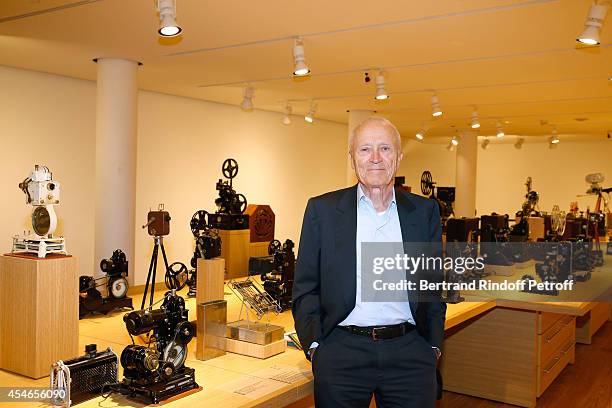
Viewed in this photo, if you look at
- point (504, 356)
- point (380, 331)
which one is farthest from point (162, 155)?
point (380, 331)

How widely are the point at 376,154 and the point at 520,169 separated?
13.1m

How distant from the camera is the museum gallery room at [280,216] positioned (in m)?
2.20

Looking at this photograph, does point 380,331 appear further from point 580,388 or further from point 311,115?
point 311,115

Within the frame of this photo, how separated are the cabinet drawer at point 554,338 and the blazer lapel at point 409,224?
9.23 ft

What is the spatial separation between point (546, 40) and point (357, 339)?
140 inches

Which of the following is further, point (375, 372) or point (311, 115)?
point (311, 115)

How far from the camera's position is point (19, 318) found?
2.54 meters

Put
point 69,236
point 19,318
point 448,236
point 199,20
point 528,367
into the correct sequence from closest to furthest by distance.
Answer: point 19,318 → point 199,20 → point 528,367 → point 448,236 → point 69,236

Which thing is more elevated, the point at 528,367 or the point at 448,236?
the point at 448,236

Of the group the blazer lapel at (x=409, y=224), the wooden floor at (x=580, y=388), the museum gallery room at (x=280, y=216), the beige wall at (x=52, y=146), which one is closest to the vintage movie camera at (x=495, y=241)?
the museum gallery room at (x=280, y=216)

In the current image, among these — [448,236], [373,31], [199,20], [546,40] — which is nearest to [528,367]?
[448,236]

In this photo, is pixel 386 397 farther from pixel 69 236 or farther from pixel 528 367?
pixel 69 236

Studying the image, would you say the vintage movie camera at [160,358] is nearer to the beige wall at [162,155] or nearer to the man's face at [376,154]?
the man's face at [376,154]

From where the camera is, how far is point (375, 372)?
2092mm
